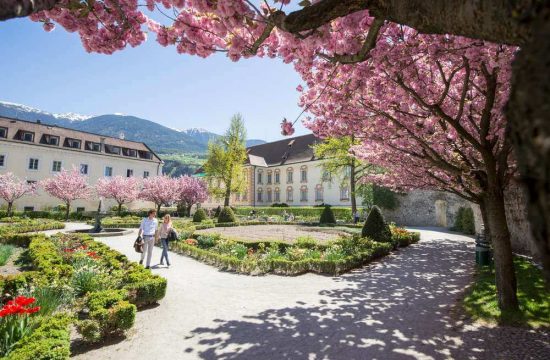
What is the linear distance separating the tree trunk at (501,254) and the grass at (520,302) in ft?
0.90

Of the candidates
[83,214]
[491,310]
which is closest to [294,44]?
[491,310]

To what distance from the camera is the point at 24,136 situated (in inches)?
1494

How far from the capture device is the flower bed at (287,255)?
10.8 metres

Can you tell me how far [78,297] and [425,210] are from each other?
101 ft

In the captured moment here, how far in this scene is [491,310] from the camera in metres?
6.64

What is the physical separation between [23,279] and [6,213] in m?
31.0

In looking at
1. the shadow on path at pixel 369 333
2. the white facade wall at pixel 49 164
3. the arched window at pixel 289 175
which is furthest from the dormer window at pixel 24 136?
the shadow on path at pixel 369 333

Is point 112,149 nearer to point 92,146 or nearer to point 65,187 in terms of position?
point 92,146

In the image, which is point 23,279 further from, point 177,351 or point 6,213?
point 6,213

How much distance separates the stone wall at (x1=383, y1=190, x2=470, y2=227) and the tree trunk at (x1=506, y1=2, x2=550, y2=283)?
32.0m

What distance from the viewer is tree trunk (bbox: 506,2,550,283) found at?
100 centimetres

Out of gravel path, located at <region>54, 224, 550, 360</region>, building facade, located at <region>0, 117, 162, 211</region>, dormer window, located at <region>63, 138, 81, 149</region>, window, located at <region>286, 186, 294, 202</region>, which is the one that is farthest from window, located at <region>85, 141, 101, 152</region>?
gravel path, located at <region>54, 224, 550, 360</region>

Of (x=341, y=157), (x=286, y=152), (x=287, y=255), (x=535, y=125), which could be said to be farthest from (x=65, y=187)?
(x=535, y=125)

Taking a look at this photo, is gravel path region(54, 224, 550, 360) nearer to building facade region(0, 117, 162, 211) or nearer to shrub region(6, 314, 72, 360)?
shrub region(6, 314, 72, 360)
